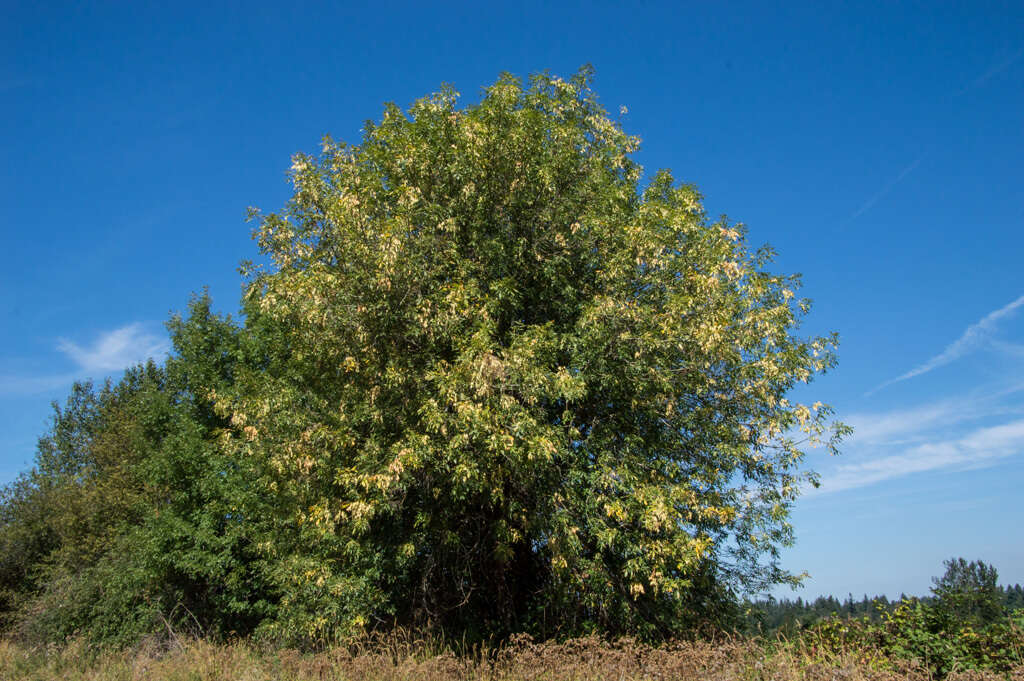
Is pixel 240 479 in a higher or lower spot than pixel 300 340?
lower

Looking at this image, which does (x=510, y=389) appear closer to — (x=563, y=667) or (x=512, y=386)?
(x=512, y=386)

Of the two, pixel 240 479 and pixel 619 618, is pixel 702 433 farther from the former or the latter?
pixel 240 479

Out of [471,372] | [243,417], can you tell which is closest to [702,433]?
[471,372]

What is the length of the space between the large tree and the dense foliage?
0.05 m

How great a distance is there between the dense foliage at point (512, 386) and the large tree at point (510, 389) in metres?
0.05

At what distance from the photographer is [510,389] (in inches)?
405

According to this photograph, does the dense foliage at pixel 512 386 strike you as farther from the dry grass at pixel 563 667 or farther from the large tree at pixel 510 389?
the dry grass at pixel 563 667

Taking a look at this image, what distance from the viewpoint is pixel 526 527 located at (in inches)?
410

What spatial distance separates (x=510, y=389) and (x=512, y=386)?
0.32 metres

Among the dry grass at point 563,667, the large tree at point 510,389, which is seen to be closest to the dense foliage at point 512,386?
the large tree at point 510,389

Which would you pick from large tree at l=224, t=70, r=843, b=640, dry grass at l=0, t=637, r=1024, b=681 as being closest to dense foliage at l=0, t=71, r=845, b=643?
large tree at l=224, t=70, r=843, b=640

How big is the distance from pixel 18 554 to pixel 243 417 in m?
28.2

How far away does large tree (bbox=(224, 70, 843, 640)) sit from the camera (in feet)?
33.1

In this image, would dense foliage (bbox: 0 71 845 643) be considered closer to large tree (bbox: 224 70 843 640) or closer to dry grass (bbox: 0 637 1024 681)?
large tree (bbox: 224 70 843 640)
